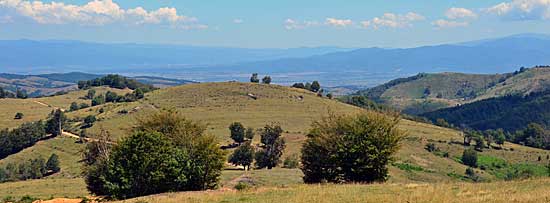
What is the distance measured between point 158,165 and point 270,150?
4370 centimetres

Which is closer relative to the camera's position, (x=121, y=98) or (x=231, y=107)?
(x=231, y=107)

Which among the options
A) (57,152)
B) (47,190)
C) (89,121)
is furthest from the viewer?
(89,121)

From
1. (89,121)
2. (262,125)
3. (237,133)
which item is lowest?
(89,121)

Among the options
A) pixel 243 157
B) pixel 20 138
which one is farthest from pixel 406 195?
pixel 20 138

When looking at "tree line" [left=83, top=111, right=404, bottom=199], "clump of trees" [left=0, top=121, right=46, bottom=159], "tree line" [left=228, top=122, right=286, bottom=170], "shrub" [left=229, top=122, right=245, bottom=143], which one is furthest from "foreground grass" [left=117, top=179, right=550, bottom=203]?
"clump of trees" [left=0, top=121, right=46, bottom=159]

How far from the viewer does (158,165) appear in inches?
1371

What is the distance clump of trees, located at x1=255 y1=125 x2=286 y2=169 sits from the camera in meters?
75.3

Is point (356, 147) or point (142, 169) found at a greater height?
point (356, 147)

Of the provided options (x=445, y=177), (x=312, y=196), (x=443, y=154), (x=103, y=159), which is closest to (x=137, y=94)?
(x=443, y=154)

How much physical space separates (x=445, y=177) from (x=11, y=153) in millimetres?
73930

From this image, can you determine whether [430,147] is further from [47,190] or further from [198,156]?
[198,156]

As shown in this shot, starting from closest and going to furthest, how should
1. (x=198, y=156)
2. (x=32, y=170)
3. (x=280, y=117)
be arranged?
(x=198, y=156)
(x=32, y=170)
(x=280, y=117)

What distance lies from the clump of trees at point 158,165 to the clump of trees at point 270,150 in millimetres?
35512

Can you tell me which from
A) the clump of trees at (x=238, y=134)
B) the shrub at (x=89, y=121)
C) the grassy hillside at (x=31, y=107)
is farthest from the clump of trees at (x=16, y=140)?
the clump of trees at (x=238, y=134)
